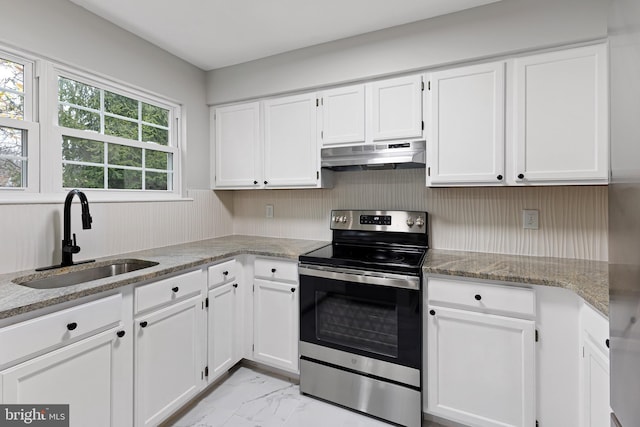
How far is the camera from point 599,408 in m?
1.28

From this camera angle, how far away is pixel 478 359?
163 centimetres

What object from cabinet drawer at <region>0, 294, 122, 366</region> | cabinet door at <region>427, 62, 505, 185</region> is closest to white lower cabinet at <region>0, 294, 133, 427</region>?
cabinet drawer at <region>0, 294, 122, 366</region>

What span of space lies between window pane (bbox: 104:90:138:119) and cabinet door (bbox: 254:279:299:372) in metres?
1.53

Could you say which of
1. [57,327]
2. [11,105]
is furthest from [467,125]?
[11,105]

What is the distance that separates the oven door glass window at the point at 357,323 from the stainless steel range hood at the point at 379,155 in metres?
0.89

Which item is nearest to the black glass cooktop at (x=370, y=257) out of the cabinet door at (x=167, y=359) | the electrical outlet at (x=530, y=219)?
the electrical outlet at (x=530, y=219)

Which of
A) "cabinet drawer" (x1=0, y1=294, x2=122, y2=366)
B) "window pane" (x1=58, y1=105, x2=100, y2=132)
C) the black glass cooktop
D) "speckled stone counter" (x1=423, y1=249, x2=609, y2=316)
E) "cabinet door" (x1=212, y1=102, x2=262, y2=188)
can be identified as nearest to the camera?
"cabinet drawer" (x1=0, y1=294, x2=122, y2=366)

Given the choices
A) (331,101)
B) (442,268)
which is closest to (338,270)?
(442,268)

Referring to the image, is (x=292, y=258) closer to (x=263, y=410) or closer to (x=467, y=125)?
(x=263, y=410)

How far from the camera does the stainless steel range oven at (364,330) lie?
68.4 inches

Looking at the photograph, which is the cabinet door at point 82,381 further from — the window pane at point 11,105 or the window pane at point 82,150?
the window pane at point 11,105

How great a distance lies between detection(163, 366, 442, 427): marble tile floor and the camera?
182 centimetres

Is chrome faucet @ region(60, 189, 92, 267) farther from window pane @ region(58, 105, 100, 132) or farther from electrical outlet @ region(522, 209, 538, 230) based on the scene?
electrical outlet @ region(522, 209, 538, 230)

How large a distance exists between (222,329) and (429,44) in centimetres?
228
